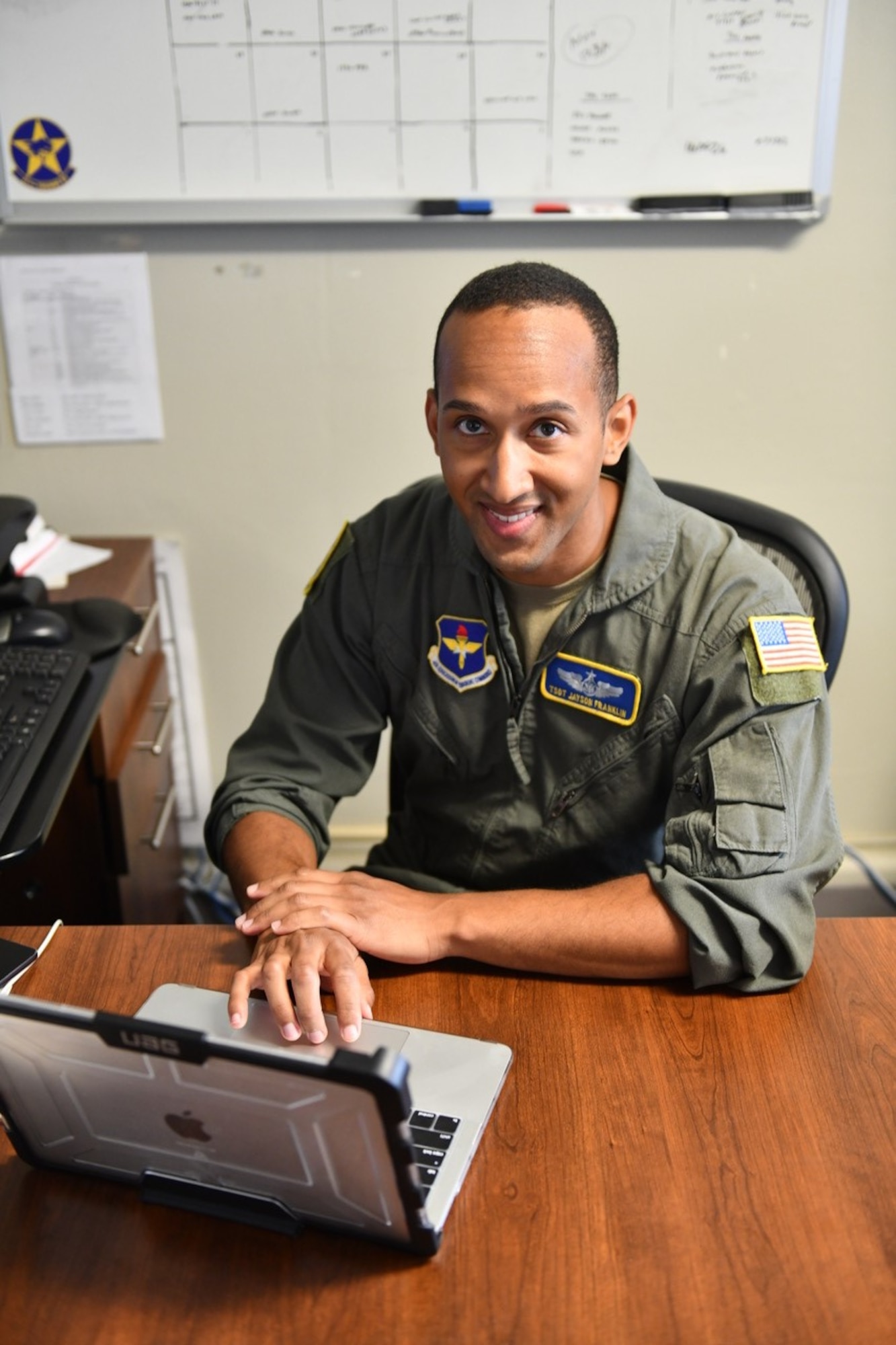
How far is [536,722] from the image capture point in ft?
4.31

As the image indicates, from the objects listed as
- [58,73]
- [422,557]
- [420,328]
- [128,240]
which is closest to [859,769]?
[420,328]

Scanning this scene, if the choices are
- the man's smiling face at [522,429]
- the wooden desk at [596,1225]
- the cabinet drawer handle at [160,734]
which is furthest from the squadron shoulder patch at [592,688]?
the cabinet drawer handle at [160,734]

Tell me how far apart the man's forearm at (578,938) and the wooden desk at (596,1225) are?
1.5 inches

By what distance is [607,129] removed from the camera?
80.6 inches

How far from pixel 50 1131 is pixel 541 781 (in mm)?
676

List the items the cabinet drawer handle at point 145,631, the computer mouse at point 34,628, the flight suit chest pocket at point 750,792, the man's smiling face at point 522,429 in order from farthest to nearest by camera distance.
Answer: the cabinet drawer handle at point 145,631
the computer mouse at point 34,628
the man's smiling face at point 522,429
the flight suit chest pocket at point 750,792

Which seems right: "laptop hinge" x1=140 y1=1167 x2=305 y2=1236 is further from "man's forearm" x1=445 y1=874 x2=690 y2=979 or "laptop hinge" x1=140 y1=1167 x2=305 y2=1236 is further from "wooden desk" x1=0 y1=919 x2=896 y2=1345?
"man's forearm" x1=445 y1=874 x2=690 y2=979

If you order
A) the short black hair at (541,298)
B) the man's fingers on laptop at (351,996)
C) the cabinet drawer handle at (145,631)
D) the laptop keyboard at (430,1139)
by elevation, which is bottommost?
the cabinet drawer handle at (145,631)

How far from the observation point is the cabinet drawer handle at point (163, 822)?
2.05m

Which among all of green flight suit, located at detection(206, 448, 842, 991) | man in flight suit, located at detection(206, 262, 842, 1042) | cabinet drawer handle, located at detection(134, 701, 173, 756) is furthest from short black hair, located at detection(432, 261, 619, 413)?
cabinet drawer handle, located at detection(134, 701, 173, 756)

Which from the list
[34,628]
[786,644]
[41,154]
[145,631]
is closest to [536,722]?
[786,644]

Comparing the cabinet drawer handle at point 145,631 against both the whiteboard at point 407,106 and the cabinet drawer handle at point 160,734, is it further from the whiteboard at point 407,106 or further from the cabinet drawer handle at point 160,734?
the whiteboard at point 407,106

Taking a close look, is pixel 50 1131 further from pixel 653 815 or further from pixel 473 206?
pixel 473 206

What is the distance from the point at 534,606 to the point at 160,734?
1027mm
